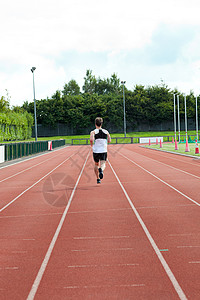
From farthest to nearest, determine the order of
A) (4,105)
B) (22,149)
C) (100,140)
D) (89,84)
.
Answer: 1. (89,84)
2. (4,105)
3. (22,149)
4. (100,140)

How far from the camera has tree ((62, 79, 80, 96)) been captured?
4456 inches

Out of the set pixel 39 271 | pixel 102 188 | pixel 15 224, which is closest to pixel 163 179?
pixel 102 188

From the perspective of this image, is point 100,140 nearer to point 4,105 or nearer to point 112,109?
point 4,105

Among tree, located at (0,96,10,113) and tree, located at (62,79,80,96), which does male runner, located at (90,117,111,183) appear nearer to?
tree, located at (0,96,10,113)

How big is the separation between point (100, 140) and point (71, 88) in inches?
4159

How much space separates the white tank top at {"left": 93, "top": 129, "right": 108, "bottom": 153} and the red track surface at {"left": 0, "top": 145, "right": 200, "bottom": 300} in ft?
3.85

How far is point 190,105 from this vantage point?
78500 millimetres

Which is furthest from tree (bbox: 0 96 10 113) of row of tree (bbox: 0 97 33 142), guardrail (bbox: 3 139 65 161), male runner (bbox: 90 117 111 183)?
male runner (bbox: 90 117 111 183)

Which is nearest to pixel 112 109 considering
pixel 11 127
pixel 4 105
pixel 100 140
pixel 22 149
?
pixel 4 105

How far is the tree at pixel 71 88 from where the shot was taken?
113 m

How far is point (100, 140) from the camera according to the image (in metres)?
10.1

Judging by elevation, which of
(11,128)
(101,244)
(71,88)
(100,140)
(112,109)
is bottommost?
(101,244)

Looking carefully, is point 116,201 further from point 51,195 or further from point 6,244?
point 6,244

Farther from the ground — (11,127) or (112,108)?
(112,108)
